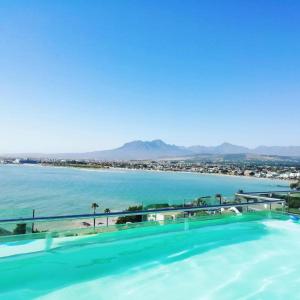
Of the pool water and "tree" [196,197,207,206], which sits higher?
"tree" [196,197,207,206]

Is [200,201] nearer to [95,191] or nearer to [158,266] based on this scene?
[158,266]

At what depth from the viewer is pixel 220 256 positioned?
212 inches

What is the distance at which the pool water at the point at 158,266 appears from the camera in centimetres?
387

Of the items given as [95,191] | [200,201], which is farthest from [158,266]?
[95,191]

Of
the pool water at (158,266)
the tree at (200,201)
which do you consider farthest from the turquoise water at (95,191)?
the pool water at (158,266)

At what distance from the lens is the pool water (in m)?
3.87

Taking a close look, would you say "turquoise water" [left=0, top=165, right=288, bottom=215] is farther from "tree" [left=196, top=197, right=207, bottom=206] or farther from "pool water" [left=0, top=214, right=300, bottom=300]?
"pool water" [left=0, top=214, right=300, bottom=300]

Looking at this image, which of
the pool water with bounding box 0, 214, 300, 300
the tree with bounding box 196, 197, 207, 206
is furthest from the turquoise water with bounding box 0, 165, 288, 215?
the pool water with bounding box 0, 214, 300, 300

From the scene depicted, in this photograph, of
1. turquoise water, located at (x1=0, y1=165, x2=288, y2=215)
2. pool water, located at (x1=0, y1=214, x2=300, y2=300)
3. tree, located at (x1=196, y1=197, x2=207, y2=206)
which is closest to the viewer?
pool water, located at (x1=0, y1=214, x2=300, y2=300)

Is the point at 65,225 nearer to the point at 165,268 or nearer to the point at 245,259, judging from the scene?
the point at 165,268

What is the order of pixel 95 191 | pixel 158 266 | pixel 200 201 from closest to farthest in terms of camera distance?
pixel 158 266 < pixel 200 201 < pixel 95 191

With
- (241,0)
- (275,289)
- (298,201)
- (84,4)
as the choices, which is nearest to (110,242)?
(275,289)

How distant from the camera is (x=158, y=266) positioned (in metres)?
4.79

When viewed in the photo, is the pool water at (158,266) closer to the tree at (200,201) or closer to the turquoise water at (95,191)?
the tree at (200,201)
